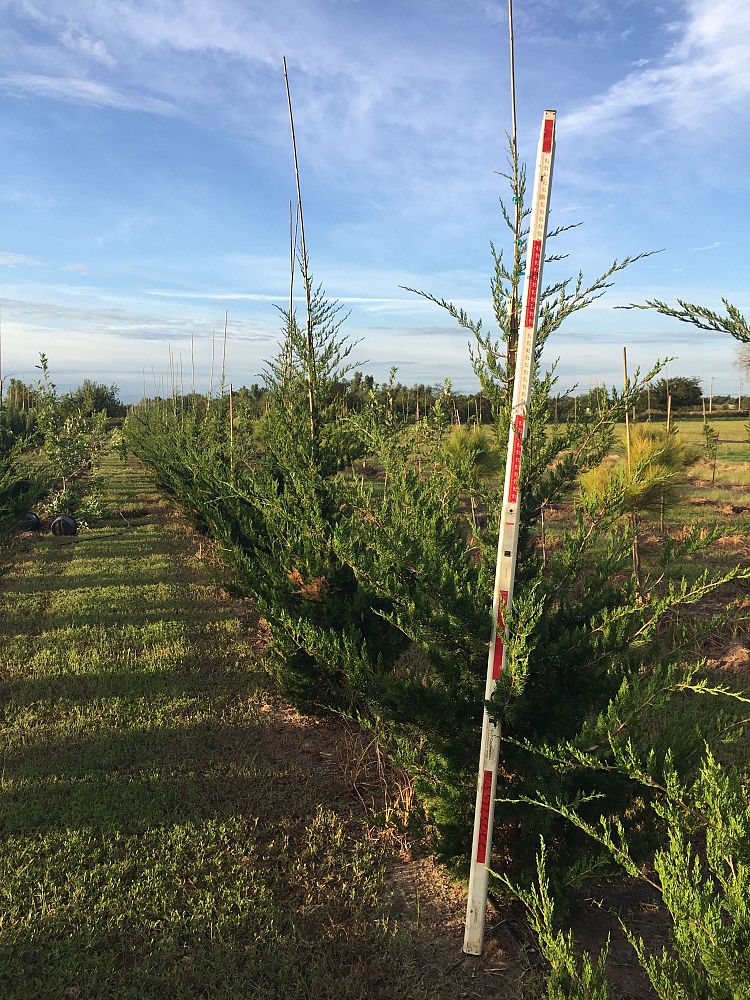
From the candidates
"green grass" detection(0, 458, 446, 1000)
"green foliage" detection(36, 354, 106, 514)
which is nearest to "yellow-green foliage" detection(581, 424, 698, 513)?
"green grass" detection(0, 458, 446, 1000)

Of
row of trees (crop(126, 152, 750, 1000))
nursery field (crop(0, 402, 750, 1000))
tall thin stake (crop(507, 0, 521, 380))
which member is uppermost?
tall thin stake (crop(507, 0, 521, 380))

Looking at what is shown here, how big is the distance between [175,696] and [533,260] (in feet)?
16.6

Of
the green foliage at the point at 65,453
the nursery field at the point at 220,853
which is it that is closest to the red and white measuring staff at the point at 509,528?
the nursery field at the point at 220,853

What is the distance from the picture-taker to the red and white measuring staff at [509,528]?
2699 millimetres

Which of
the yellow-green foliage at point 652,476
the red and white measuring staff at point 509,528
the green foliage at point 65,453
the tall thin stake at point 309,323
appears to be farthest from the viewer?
the green foliage at point 65,453

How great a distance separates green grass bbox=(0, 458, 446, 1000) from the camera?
9.94 ft

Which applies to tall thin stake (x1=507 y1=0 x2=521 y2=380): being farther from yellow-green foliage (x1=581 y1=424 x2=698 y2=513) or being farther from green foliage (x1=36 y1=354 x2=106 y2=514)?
green foliage (x1=36 y1=354 x2=106 y2=514)

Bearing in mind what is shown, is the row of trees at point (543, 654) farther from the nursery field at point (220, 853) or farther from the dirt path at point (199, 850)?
the dirt path at point (199, 850)

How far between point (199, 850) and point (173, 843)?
0.18 metres

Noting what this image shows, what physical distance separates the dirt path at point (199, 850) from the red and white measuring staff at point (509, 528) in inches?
20.0

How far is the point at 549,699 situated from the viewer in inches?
126

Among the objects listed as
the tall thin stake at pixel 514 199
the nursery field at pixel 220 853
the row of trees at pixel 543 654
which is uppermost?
the tall thin stake at pixel 514 199

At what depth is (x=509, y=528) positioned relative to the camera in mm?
2857

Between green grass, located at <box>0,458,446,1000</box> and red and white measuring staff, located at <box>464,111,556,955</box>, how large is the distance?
54cm
